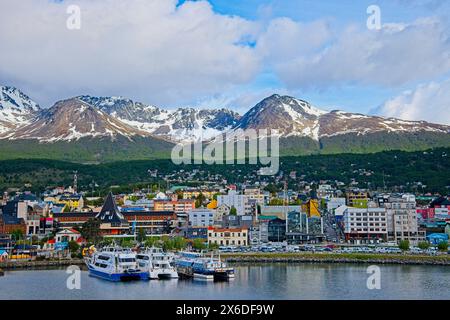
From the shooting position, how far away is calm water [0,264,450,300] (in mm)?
19547

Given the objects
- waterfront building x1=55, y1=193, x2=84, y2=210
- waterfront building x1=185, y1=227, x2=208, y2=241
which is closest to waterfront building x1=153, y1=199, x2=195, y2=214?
waterfront building x1=55, y1=193, x2=84, y2=210

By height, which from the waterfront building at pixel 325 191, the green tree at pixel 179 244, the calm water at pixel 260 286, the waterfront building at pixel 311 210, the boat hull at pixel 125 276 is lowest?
the calm water at pixel 260 286

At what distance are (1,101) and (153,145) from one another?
312 ft

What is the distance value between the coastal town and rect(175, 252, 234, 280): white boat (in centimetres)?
885

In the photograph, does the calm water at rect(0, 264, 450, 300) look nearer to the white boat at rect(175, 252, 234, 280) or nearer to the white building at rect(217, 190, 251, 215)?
the white boat at rect(175, 252, 234, 280)

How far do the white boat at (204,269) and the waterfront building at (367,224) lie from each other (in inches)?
843

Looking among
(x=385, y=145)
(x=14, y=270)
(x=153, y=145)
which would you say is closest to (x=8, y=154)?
(x=153, y=145)

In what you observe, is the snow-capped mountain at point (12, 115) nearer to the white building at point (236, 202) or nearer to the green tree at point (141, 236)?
the white building at point (236, 202)

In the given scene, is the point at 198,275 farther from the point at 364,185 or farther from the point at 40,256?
the point at 364,185

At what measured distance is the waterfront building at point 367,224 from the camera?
4506 centimetres

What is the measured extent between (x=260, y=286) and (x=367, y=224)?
25.3m

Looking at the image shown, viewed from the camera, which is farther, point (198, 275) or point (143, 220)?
point (143, 220)

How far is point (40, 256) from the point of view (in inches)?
1353

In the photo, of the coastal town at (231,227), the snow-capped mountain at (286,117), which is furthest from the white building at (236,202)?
the snow-capped mountain at (286,117)
